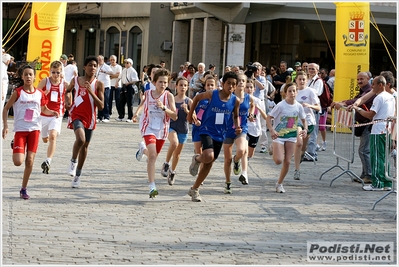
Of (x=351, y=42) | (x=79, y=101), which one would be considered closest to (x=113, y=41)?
(x=351, y=42)

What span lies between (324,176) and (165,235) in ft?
22.1

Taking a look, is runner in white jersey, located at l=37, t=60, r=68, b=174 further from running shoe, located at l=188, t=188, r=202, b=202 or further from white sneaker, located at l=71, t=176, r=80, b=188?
running shoe, located at l=188, t=188, r=202, b=202

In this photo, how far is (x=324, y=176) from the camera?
15.4 meters

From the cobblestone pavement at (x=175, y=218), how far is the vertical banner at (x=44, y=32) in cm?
479

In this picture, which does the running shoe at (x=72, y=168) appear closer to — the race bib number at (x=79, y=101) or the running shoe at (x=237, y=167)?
the race bib number at (x=79, y=101)

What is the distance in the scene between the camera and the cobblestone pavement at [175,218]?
8.10 m

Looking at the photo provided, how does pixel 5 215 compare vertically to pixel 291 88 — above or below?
below

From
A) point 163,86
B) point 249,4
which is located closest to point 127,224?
point 163,86

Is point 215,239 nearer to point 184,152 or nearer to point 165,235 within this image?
point 165,235

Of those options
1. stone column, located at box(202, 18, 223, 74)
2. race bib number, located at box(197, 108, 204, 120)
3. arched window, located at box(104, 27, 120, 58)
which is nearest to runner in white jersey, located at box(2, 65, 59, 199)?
race bib number, located at box(197, 108, 204, 120)

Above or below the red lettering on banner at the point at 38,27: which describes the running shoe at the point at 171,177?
below

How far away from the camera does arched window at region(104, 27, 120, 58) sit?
2062 inches

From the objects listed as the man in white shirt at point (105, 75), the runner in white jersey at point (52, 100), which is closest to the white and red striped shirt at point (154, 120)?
the runner in white jersey at point (52, 100)

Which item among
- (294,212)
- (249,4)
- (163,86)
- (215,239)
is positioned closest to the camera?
(215,239)
